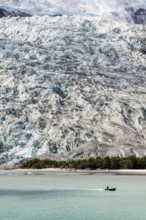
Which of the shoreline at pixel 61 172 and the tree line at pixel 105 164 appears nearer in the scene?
the shoreline at pixel 61 172

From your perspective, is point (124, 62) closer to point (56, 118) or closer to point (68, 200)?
point (56, 118)

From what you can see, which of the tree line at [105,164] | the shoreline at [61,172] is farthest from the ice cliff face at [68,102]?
the shoreline at [61,172]

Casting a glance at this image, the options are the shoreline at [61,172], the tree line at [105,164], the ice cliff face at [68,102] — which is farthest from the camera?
the ice cliff face at [68,102]

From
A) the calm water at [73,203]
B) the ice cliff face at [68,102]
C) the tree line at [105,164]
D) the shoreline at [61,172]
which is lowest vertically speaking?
the calm water at [73,203]

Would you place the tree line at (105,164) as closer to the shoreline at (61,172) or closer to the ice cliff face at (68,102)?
the shoreline at (61,172)

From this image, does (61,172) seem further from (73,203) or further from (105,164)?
(73,203)

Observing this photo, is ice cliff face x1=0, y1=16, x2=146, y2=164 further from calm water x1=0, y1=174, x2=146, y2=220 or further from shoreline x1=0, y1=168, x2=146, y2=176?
calm water x1=0, y1=174, x2=146, y2=220

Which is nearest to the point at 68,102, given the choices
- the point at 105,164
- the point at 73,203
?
the point at 105,164

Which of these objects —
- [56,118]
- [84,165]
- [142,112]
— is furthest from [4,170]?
[142,112]
